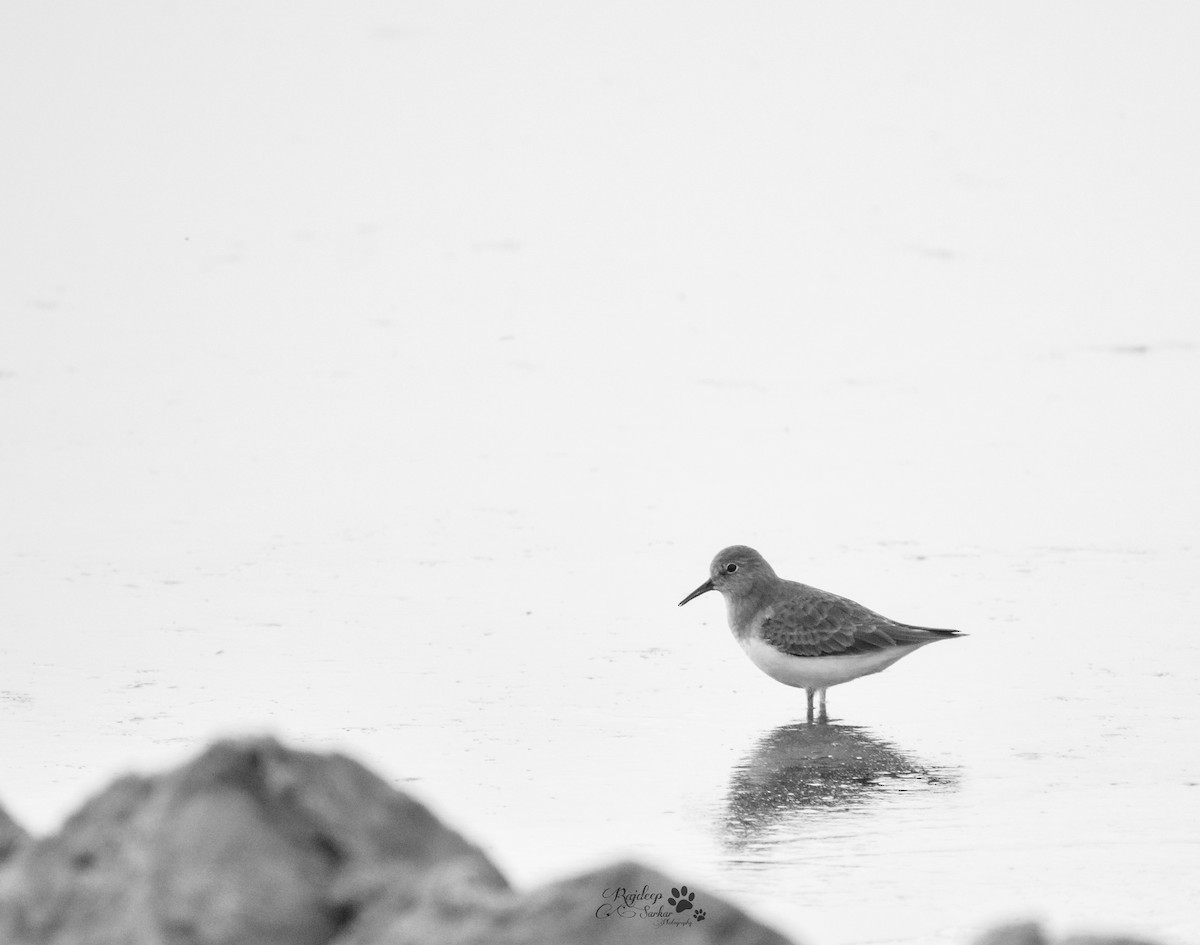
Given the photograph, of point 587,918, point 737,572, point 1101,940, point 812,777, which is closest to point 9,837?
point 587,918

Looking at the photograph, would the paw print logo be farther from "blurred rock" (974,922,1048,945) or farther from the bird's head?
the bird's head

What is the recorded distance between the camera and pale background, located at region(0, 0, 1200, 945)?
279 inches

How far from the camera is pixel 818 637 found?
829cm

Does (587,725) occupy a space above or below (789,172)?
below

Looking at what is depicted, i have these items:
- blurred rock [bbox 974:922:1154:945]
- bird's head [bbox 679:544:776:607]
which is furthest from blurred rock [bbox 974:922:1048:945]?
bird's head [bbox 679:544:776:607]

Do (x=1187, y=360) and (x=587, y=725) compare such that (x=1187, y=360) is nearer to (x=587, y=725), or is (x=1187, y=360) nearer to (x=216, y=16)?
(x=587, y=725)

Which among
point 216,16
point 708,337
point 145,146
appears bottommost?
point 708,337

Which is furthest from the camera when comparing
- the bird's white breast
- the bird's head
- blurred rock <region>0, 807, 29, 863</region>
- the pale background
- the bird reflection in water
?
the bird's head

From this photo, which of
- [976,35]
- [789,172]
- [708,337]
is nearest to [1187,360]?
[708,337]

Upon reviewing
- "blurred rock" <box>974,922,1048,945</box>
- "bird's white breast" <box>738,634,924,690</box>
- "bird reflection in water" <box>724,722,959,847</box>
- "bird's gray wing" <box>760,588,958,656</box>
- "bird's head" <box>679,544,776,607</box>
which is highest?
"blurred rock" <box>974,922,1048,945</box>

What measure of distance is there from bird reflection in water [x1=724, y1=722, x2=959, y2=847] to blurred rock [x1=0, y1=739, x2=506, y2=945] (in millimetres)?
3341

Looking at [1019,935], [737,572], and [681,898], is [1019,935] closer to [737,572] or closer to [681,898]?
[681,898]

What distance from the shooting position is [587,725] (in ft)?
25.5

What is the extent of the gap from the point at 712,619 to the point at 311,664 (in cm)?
228
